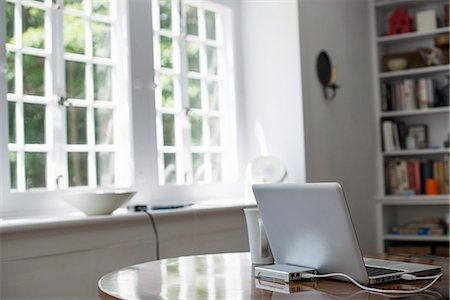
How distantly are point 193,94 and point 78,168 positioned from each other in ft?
3.12

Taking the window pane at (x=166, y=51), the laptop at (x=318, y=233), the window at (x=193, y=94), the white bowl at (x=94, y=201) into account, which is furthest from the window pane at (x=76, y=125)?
the laptop at (x=318, y=233)

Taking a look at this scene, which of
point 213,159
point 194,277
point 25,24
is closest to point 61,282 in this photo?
point 194,277

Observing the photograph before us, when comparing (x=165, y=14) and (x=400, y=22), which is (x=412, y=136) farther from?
(x=165, y=14)

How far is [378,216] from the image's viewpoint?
15.3 ft

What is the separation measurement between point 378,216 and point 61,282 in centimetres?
278

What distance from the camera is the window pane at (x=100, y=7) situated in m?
3.22

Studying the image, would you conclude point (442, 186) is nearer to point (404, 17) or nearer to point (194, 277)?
point (404, 17)

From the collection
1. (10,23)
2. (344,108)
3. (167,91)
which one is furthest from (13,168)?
(344,108)

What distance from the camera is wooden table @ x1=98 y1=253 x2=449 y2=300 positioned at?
1500mm

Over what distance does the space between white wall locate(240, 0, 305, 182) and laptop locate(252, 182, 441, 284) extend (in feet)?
6.73

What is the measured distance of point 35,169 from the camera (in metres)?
2.91

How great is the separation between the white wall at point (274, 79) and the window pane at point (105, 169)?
3.47 ft

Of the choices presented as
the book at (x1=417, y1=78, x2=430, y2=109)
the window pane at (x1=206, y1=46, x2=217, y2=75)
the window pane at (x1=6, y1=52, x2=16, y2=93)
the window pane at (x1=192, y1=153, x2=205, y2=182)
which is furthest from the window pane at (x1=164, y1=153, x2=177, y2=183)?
the book at (x1=417, y1=78, x2=430, y2=109)

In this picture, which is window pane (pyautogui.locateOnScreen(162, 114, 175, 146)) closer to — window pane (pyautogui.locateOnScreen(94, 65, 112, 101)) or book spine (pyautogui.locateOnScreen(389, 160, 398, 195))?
window pane (pyautogui.locateOnScreen(94, 65, 112, 101))
